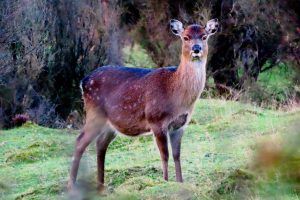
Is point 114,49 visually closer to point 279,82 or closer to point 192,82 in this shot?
point 279,82

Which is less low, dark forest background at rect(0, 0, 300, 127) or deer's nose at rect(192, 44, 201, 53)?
deer's nose at rect(192, 44, 201, 53)

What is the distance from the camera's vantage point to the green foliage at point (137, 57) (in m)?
26.2

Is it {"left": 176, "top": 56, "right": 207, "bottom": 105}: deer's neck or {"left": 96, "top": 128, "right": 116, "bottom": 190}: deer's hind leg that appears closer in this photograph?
{"left": 176, "top": 56, "right": 207, "bottom": 105}: deer's neck

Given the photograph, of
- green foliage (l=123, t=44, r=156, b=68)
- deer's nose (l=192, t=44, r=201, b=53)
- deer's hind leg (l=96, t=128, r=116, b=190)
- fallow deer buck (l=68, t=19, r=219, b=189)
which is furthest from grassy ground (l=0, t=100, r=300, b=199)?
green foliage (l=123, t=44, r=156, b=68)

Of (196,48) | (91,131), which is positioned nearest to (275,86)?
(91,131)

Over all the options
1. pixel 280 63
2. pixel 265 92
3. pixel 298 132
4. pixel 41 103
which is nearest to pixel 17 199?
pixel 298 132

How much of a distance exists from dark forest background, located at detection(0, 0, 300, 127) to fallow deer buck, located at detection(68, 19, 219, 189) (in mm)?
5842

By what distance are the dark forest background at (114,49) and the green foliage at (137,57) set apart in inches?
3.2

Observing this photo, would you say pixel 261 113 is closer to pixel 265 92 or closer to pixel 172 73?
pixel 172 73

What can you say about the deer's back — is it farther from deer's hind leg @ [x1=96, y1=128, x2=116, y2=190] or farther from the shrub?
the shrub

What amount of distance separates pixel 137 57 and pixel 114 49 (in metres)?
6.38

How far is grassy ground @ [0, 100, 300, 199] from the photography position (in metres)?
4.51

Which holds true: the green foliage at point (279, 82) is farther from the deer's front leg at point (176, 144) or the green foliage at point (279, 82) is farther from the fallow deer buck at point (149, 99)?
the deer's front leg at point (176, 144)

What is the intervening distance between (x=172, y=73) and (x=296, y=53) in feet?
43.3
